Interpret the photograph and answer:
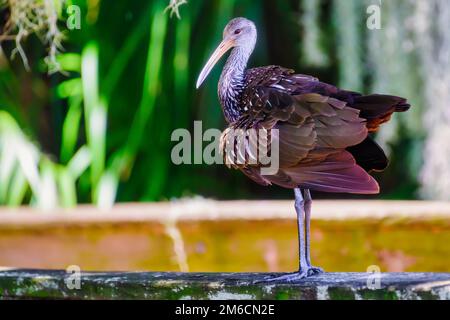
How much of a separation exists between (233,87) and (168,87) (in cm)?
307

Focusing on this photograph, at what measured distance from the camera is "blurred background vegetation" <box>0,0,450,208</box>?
5.81 meters

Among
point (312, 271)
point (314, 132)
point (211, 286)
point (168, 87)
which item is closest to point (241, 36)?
point (314, 132)

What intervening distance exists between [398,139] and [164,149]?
1629 mm

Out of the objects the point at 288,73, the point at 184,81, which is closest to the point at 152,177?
the point at 184,81

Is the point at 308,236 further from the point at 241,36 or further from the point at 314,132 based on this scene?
the point at 241,36

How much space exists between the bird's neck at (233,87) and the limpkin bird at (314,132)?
12cm

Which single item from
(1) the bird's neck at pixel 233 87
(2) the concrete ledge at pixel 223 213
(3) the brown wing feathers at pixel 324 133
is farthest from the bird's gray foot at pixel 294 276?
(2) the concrete ledge at pixel 223 213

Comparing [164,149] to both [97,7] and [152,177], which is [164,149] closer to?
[152,177]

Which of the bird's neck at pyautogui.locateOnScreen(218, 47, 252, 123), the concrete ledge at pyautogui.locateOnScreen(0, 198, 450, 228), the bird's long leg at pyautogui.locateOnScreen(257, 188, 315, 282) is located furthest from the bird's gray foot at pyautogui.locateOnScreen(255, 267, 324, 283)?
the concrete ledge at pyautogui.locateOnScreen(0, 198, 450, 228)

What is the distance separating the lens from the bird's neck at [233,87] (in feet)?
11.7

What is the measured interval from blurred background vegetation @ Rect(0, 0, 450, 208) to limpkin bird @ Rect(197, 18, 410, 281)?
8.13ft
